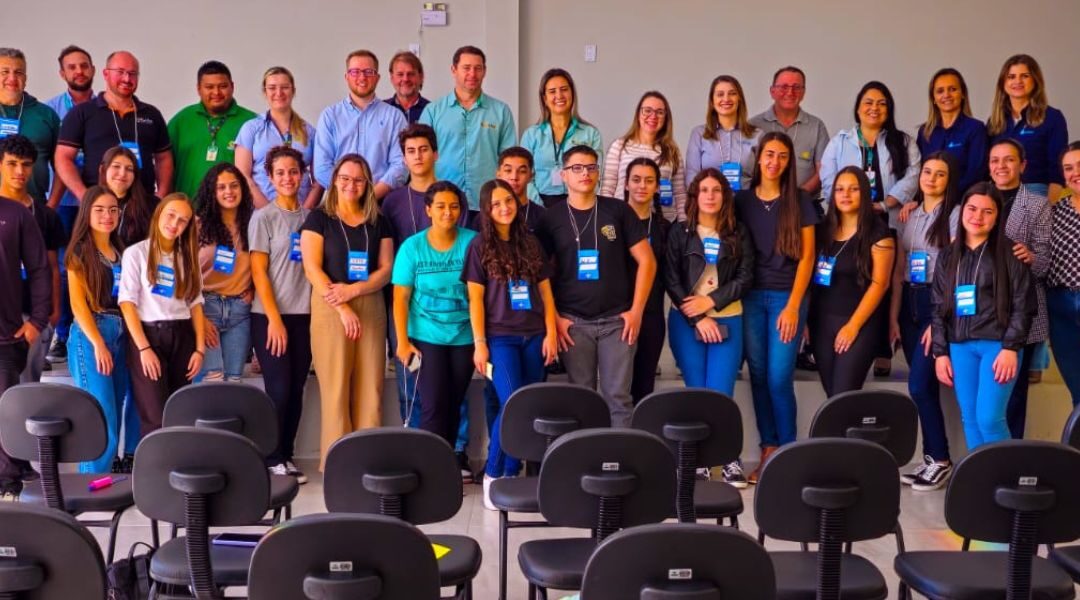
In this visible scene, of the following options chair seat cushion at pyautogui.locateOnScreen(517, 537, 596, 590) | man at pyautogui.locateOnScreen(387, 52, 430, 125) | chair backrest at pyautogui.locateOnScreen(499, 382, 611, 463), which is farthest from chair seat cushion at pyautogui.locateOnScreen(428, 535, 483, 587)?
man at pyautogui.locateOnScreen(387, 52, 430, 125)

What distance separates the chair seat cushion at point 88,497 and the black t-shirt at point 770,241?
3.01m

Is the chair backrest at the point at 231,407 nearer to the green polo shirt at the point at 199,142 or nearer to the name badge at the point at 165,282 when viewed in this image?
the name badge at the point at 165,282

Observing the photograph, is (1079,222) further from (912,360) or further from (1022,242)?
(912,360)

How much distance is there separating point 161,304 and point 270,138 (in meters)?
1.22

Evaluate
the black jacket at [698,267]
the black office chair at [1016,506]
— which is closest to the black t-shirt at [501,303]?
the black jacket at [698,267]

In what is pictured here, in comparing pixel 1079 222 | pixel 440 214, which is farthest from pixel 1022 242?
pixel 440 214

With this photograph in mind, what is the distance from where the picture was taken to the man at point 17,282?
15.1 ft

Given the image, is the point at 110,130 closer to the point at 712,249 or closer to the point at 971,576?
the point at 712,249

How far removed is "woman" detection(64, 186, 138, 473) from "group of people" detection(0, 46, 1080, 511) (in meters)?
0.01

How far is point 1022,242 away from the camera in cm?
485

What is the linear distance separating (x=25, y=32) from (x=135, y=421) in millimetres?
3709

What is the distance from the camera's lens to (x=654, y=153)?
5234 millimetres

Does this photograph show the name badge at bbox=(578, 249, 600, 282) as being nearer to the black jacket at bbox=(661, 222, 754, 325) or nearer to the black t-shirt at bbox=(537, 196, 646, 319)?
the black t-shirt at bbox=(537, 196, 646, 319)

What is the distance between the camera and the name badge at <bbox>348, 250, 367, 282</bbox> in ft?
15.7
